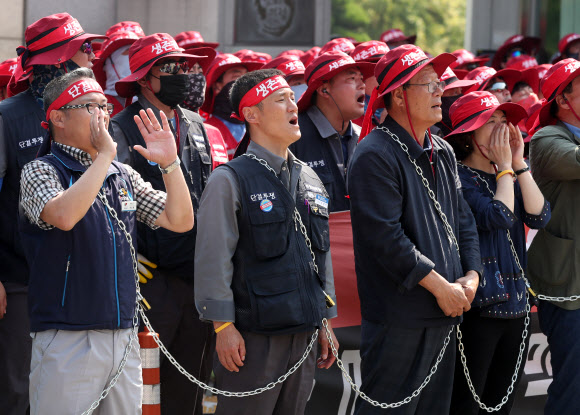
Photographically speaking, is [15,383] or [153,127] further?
[15,383]

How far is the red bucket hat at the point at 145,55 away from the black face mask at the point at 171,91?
0.13m

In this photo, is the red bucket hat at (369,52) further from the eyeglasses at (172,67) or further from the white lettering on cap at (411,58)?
the white lettering on cap at (411,58)

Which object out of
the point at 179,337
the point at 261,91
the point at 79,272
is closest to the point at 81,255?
the point at 79,272

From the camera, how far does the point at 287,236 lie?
4598mm

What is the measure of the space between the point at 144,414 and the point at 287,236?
1.19 metres

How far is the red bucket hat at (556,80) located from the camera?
5.96m

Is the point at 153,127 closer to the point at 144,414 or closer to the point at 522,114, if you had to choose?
the point at 144,414

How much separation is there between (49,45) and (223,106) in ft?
7.59

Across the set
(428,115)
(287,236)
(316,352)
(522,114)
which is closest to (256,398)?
(316,352)

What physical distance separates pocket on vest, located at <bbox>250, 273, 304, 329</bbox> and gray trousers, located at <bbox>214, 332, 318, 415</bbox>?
0.12 meters

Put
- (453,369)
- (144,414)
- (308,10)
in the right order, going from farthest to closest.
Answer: (308,10), (453,369), (144,414)

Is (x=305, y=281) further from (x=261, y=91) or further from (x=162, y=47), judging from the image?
(x=162, y=47)

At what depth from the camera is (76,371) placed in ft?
13.5

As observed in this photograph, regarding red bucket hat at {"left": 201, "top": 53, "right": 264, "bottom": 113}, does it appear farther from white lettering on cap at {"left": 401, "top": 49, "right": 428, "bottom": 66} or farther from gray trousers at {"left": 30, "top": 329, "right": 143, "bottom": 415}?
gray trousers at {"left": 30, "top": 329, "right": 143, "bottom": 415}
